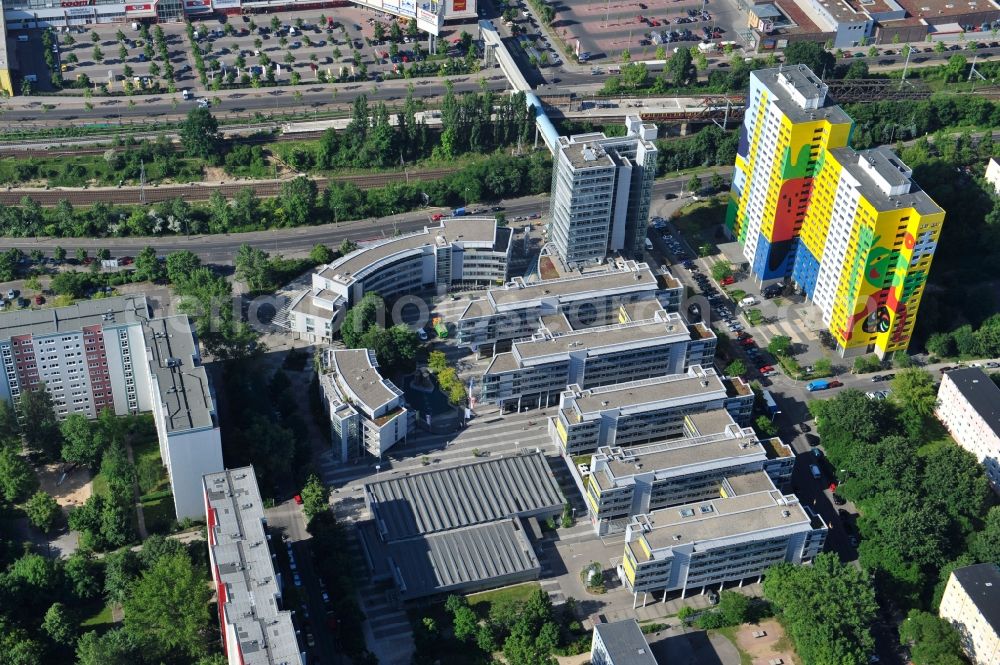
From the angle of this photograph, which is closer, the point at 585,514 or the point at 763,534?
the point at 763,534

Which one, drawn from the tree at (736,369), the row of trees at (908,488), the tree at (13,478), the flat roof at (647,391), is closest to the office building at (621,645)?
the flat roof at (647,391)

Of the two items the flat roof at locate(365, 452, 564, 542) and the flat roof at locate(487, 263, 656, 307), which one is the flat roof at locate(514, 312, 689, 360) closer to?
the flat roof at locate(487, 263, 656, 307)

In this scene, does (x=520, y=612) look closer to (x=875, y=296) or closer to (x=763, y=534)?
(x=763, y=534)

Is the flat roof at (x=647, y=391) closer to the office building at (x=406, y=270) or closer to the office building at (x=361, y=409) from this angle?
the office building at (x=361, y=409)

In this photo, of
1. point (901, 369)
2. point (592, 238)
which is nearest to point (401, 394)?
point (592, 238)

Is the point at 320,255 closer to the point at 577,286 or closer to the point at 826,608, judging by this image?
the point at 577,286

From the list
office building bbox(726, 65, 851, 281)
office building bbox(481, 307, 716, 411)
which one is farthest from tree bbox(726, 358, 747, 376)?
Answer: office building bbox(726, 65, 851, 281)
